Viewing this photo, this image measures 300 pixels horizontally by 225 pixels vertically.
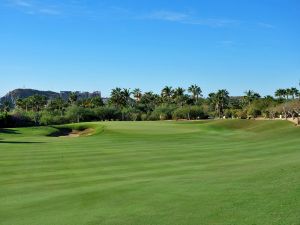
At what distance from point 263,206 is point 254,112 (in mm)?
100382

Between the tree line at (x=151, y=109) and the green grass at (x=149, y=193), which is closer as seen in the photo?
the green grass at (x=149, y=193)

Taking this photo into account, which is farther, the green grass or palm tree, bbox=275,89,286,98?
palm tree, bbox=275,89,286,98

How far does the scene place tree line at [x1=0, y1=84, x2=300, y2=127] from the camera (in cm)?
9261

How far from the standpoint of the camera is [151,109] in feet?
438

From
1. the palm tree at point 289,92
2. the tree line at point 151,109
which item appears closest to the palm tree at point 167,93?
the tree line at point 151,109

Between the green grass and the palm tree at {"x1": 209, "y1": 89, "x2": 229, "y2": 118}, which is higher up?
the palm tree at {"x1": 209, "y1": 89, "x2": 229, "y2": 118}

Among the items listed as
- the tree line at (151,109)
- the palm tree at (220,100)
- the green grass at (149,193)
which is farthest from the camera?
the palm tree at (220,100)

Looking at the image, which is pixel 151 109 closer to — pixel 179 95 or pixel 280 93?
pixel 179 95

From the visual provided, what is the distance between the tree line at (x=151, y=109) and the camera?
Result: 304 feet

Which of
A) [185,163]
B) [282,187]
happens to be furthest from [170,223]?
[185,163]

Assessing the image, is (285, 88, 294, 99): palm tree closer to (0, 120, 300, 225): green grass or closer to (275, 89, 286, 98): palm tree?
(275, 89, 286, 98): palm tree

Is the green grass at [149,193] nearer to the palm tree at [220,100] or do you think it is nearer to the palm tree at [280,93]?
the palm tree at [220,100]

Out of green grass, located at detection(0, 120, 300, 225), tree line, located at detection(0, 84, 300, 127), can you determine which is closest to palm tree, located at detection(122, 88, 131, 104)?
tree line, located at detection(0, 84, 300, 127)

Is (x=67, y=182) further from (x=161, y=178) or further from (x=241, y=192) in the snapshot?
(x=241, y=192)
